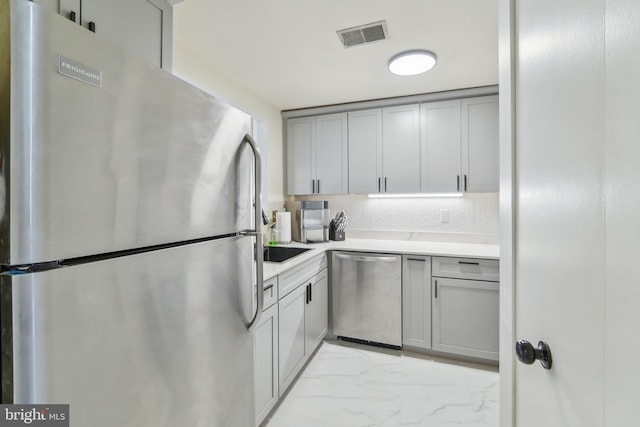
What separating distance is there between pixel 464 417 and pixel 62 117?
2.32 metres

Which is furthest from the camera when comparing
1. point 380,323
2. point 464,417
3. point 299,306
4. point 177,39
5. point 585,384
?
point 380,323

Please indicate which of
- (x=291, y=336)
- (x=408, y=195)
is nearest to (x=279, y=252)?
(x=291, y=336)

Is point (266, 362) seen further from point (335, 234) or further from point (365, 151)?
point (365, 151)

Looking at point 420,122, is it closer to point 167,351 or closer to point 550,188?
point 550,188

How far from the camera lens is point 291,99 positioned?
2.98m

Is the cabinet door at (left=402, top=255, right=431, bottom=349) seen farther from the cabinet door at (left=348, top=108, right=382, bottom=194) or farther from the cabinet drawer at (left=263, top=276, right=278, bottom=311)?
the cabinet drawer at (left=263, top=276, right=278, bottom=311)

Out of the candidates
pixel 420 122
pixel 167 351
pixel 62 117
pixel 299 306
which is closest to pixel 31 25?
pixel 62 117

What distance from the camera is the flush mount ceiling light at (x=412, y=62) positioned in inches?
80.3

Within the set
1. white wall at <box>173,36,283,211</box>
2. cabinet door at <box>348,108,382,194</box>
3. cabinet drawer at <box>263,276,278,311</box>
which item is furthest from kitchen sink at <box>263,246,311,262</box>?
cabinet door at <box>348,108,382,194</box>

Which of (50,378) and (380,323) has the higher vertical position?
(50,378)

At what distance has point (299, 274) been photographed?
2.11m

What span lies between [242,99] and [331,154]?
3.58 feet

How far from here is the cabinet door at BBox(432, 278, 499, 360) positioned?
2.26 metres

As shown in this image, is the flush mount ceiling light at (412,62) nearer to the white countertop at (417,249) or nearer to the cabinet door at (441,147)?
the cabinet door at (441,147)
